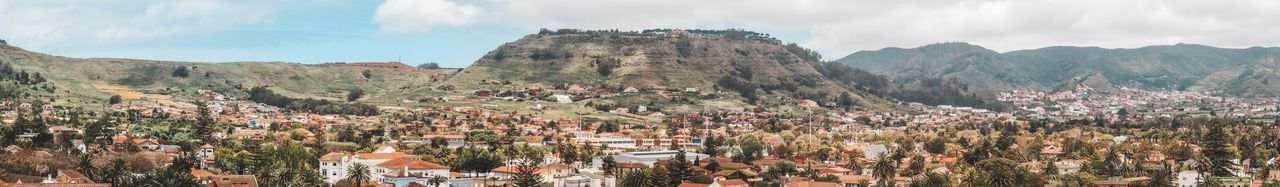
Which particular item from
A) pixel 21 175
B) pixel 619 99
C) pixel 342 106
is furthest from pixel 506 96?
pixel 21 175

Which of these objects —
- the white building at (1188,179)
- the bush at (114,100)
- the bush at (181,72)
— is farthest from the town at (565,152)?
the bush at (181,72)

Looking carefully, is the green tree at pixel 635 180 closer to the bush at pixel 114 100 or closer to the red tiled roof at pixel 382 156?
the red tiled roof at pixel 382 156

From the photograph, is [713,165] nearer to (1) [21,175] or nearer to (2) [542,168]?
(2) [542,168]

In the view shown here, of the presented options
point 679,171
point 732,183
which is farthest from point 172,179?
point 732,183

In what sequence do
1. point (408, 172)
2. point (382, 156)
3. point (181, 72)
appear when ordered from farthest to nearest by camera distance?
point (181, 72), point (382, 156), point (408, 172)

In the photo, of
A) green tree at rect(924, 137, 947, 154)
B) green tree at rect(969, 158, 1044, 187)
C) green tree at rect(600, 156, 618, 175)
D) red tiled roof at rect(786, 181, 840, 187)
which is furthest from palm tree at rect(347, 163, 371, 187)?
green tree at rect(924, 137, 947, 154)

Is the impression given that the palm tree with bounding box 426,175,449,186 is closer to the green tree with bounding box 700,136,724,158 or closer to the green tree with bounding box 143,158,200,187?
the green tree with bounding box 143,158,200,187

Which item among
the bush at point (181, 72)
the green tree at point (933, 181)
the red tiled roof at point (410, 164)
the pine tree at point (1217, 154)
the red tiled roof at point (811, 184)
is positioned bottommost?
the red tiled roof at point (811, 184)

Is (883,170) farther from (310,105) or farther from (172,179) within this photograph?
(310,105)
